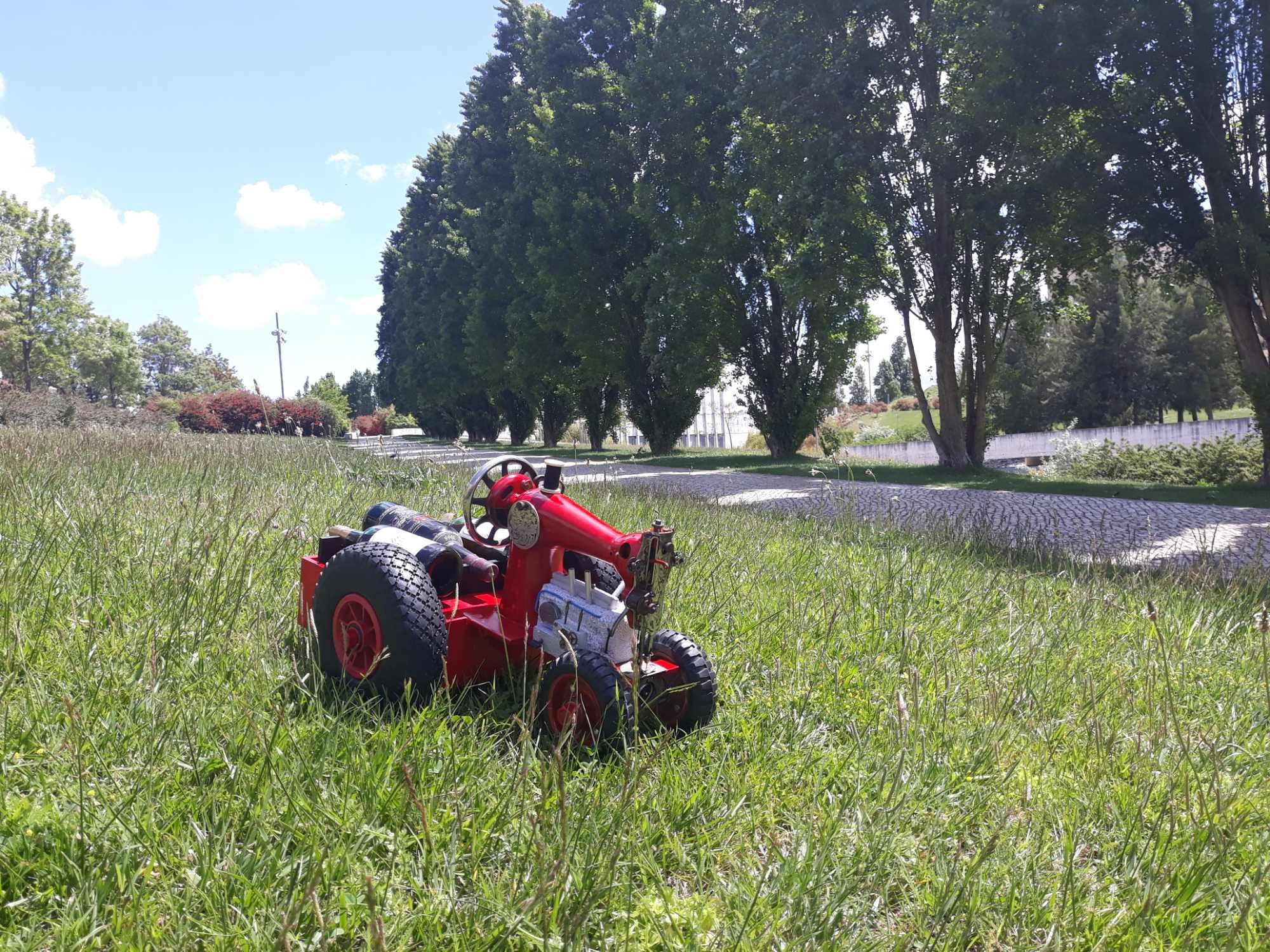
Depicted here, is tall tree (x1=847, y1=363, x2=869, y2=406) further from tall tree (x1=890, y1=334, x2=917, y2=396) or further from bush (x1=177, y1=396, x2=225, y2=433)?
bush (x1=177, y1=396, x2=225, y2=433)

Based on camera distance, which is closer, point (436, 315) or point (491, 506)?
point (491, 506)

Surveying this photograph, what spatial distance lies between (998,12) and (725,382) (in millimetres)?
12590

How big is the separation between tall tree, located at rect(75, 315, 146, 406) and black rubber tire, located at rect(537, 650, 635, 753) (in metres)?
59.7

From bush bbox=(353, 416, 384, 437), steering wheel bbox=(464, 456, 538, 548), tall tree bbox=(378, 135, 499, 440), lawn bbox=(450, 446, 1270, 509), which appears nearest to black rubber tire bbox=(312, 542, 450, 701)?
steering wheel bbox=(464, 456, 538, 548)

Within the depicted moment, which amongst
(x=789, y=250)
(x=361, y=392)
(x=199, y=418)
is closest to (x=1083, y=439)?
(x=789, y=250)

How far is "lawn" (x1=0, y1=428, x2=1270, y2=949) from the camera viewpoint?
5.77ft

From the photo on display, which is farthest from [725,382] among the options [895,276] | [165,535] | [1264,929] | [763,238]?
[1264,929]

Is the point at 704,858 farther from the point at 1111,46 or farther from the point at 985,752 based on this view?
the point at 1111,46

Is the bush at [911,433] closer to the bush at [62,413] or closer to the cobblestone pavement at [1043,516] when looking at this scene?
the cobblestone pavement at [1043,516]

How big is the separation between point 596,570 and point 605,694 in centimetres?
62

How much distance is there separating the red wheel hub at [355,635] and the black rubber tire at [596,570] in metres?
0.66

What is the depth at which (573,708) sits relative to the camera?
2410 millimetres

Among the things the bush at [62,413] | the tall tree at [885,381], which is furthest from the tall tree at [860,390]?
the bush at [62,413]

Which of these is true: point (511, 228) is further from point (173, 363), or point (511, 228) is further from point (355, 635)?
point (173, 363)
